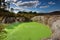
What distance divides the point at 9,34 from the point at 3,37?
0.37ft

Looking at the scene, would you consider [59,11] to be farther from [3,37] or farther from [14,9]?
[3,37]

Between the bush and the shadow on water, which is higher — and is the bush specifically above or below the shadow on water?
below

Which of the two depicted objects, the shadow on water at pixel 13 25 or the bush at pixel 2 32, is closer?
the bush at pixel 2 32

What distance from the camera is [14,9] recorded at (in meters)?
2.87

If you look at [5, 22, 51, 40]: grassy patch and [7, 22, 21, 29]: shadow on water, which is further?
[7, 22, 21, 29]: shadow on water

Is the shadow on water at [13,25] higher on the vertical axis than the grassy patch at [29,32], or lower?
higher

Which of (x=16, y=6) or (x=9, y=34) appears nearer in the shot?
(x=9, y=34)

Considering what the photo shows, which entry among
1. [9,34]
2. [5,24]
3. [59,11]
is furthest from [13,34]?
[59,11]

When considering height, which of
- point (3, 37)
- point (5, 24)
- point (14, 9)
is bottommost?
point (3, 37)

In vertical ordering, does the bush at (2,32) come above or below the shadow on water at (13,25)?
below

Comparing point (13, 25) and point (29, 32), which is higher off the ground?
point (13, 25)

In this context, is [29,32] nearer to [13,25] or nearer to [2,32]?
[13,25]

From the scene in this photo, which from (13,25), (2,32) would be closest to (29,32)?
(13,25)

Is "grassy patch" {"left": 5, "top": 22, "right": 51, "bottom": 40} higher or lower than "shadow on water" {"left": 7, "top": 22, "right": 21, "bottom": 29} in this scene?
lower
